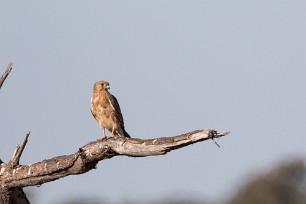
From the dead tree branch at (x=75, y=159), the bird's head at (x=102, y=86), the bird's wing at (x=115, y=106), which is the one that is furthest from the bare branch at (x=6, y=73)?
the bird's head at (x=102, y=86)

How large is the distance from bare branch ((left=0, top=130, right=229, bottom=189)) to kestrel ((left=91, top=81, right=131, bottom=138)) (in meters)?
2.39

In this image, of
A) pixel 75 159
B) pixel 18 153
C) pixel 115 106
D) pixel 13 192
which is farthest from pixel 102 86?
pixel 75 159

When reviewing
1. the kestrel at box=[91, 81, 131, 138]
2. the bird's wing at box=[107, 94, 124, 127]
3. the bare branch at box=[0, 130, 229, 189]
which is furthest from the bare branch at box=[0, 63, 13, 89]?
the bird's wing at box=[107, 94, 124, 127]

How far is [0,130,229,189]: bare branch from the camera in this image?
34.4 ft

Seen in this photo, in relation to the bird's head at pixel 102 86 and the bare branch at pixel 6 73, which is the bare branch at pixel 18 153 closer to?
the bare branch at pixel 6 73

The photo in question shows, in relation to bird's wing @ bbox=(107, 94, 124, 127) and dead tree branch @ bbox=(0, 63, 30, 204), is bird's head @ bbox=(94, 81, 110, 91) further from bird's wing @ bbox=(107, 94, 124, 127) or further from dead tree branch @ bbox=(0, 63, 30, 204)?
dead tree branch @ bbox=(0, 63, 30, 204)

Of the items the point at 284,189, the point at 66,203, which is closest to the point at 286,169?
the point at 284,189

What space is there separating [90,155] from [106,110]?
10.1 feet

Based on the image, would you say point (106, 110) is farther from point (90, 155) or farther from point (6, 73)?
point (90, 155)

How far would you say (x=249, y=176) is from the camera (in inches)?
1912

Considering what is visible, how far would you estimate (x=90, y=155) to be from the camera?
466 inches

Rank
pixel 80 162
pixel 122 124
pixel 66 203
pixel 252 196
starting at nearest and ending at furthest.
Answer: pixel 80 162, pixel 122 124, pixel 252 196, pixel 66 203

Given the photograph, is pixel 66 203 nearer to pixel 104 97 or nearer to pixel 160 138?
pixel 104 97

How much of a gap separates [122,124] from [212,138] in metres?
4.80
